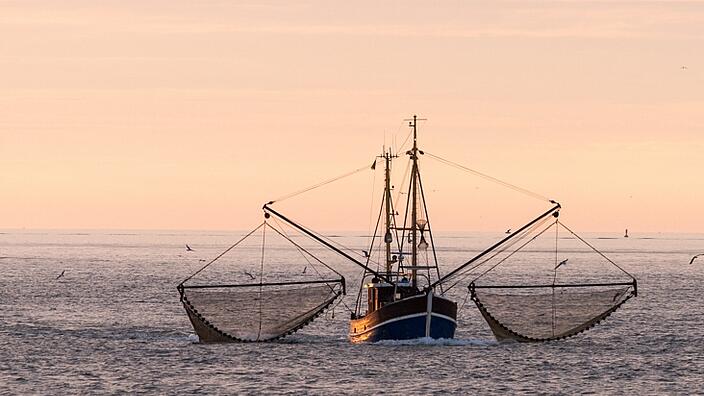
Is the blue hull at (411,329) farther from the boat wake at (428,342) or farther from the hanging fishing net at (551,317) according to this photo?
the hanging fishing net at (551,317)

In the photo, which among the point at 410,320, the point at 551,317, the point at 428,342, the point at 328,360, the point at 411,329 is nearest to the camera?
the point at 328,360

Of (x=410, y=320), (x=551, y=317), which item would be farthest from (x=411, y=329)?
(x=551, y=317)

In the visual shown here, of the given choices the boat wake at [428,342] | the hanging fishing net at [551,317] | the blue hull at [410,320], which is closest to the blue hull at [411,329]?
the blue hull at [410,320]

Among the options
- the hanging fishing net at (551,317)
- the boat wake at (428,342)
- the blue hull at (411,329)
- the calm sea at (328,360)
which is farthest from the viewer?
the hanging fishing net at (551,317)

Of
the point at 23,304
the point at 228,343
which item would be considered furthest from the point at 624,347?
the point at 23,304

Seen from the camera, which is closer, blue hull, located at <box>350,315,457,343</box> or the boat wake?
blue hull, located at <box>350,315,457,343</box>

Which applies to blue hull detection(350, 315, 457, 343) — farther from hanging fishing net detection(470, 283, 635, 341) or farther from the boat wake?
hanging fishing net detection(470, 283, 635, 341)

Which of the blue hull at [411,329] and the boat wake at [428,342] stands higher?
the blue hull at [411,329]

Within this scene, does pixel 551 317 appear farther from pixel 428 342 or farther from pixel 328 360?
pixel 328 360

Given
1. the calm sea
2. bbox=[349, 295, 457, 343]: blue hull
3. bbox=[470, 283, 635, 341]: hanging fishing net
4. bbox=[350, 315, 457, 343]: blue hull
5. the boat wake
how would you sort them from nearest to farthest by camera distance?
1. the calm sea
2. bbox=[349, 295, 457, 343]: blue hull
3. bbox=[350, 315, 457, 343]: blue hull
4. the boat wake
5. bbox=[470, 283, 635, 341]: hanging fishing net

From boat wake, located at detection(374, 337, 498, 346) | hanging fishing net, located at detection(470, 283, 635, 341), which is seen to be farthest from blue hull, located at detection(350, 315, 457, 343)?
hanging fishing net, located at detection(470, 283, 635, 341)

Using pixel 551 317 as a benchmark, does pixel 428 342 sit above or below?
below

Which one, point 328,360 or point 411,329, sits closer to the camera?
point 328,360

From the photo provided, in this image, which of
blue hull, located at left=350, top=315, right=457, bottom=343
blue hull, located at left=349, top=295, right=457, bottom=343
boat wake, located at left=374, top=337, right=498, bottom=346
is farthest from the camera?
boat wake, located at left=374, top=337, right=498, bottom=346
